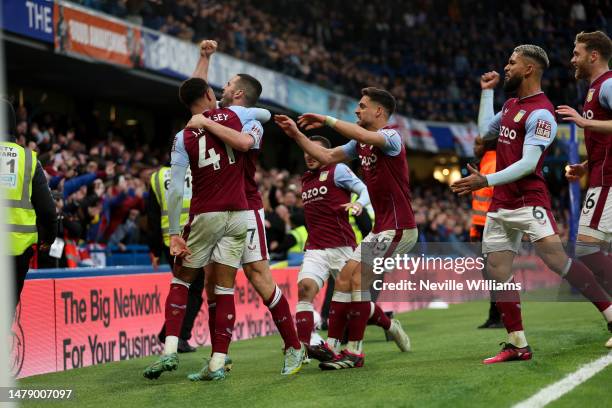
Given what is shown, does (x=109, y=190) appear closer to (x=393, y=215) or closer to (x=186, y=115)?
(x=393, y=215)

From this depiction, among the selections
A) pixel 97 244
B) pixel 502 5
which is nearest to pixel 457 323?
pixel 97 244

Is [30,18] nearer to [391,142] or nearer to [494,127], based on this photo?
[391,142]

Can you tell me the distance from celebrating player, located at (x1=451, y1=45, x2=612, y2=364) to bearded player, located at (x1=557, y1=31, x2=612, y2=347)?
0.81ft

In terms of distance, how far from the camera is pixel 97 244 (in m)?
14.2

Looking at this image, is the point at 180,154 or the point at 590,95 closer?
the point at 180,154

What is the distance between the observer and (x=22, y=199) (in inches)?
276

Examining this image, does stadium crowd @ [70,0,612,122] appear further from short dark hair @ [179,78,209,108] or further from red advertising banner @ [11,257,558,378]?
short dark hair @ [179,78,209,108]

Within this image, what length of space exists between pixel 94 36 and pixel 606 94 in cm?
1254

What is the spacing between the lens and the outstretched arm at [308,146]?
6.94 metres

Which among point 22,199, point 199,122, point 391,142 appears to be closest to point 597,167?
point 391,142

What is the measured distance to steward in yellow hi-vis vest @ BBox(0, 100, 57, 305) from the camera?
273 inches

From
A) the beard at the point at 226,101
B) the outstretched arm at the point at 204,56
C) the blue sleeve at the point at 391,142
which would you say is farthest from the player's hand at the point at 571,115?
the outstretched arm at the point at 204,56

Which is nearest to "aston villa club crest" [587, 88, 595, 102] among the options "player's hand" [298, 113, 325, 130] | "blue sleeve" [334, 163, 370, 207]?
"player's hand" [298, 113, 325, 130]

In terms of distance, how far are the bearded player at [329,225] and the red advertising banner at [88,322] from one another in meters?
2.06
